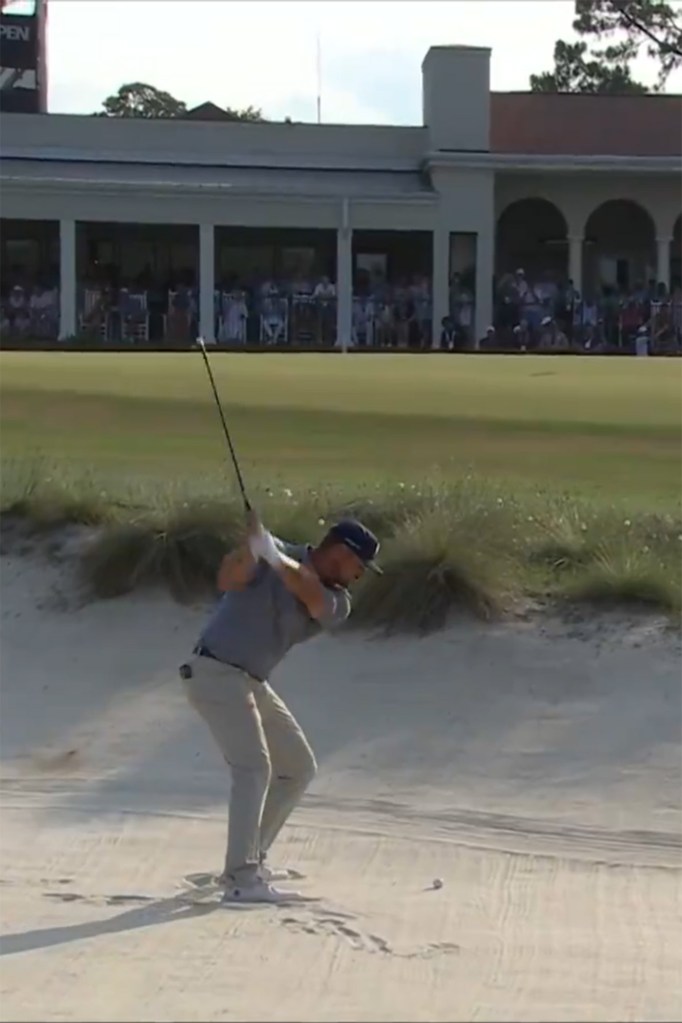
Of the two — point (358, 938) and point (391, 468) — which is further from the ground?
point (391, 468)

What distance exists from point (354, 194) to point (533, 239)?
579 cm

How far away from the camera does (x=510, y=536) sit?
10.9m

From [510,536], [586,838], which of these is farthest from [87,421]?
[586,838]

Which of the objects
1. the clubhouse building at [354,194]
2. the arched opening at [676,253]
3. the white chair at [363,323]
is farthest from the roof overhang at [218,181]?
the arched opening at [676,253]

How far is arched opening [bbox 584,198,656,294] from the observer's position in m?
40.3

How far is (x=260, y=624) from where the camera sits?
659 cm

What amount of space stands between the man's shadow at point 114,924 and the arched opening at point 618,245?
34650 mm

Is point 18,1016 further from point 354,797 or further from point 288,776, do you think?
point 354,797

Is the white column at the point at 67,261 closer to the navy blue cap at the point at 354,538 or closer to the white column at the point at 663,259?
the white column at the point at 663,259

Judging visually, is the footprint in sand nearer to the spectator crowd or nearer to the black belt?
the black belt

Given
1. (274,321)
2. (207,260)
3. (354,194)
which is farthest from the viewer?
(207,260)

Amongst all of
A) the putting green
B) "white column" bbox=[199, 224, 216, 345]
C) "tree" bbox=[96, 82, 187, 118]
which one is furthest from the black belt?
"tree" bbox=[96, 82, 187, 118]

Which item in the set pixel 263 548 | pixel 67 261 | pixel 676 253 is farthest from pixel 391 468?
pixel 676 253

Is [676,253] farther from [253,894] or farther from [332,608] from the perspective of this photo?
[253,894]
